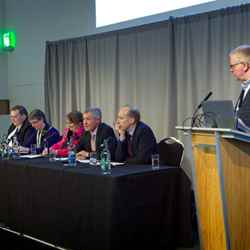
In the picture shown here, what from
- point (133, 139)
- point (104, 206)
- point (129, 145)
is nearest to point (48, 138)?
point (129, 145)

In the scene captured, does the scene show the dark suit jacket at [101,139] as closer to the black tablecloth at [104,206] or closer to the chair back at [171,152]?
the chair back at [171,152]

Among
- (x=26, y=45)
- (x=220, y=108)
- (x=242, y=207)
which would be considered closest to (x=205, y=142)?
(x=220, y=108)

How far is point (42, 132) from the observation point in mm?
4688

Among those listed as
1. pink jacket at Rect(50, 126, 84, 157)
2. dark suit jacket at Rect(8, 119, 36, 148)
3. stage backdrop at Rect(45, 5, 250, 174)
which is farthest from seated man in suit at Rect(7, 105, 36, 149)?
stage backdrop at Rect(45, 5, 250, 174)

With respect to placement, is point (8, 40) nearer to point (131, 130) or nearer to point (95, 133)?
point (95, 133)

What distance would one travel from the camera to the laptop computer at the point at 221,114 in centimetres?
206

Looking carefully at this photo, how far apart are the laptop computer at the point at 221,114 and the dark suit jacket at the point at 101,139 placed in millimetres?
1764

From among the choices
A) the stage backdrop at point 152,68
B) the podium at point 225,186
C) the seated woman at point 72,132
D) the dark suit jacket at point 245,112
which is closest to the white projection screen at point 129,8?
the stage backdrop at point 152,68

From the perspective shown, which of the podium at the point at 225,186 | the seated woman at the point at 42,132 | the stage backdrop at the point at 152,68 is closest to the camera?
the podium at the point at 225,186

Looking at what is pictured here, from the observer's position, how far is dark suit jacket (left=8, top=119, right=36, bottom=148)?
4.79m

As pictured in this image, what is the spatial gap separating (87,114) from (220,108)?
2.09 metres

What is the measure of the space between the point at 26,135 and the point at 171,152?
199 cm

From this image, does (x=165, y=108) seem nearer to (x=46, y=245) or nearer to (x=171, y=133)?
(x=171, y=133)

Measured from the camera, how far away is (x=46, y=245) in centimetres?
343
